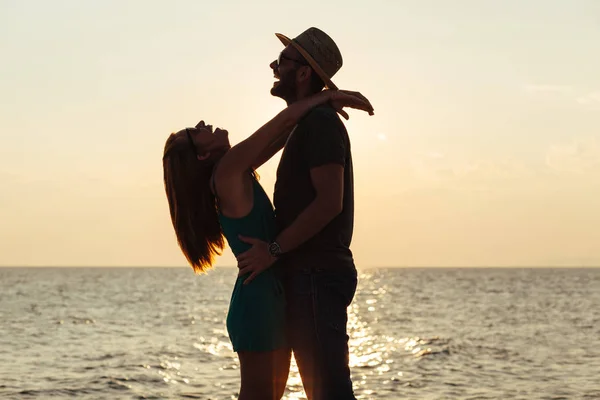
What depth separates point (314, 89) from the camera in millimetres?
4492

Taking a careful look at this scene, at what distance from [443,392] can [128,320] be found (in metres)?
24.2

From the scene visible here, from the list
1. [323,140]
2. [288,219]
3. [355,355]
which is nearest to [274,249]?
[288,219]

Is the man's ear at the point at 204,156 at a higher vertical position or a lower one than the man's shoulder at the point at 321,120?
lower

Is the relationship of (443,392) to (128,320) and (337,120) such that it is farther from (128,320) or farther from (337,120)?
(128,320)

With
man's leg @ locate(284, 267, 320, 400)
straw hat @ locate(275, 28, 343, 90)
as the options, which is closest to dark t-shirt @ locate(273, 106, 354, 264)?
man's leg @ locate(284, 267, 320, 400)

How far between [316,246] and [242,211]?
0.40 meters

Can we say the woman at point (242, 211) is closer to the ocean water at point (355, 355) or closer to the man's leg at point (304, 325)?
the man's leg at point (304, 325)

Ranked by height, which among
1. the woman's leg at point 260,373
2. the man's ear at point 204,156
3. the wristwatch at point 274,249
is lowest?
the woman's leg at point 260,373

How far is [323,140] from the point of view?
4160 mm

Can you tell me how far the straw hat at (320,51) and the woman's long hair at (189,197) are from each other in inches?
27.8

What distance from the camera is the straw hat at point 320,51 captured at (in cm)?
436

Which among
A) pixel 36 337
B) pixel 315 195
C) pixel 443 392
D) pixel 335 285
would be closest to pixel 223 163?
pixel 315 195

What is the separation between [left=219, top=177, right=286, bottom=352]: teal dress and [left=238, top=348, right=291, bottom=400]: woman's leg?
0.05 meters

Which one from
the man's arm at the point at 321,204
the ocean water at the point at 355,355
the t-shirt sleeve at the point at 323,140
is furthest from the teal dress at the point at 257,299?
the ocean water at the point at 355,355
